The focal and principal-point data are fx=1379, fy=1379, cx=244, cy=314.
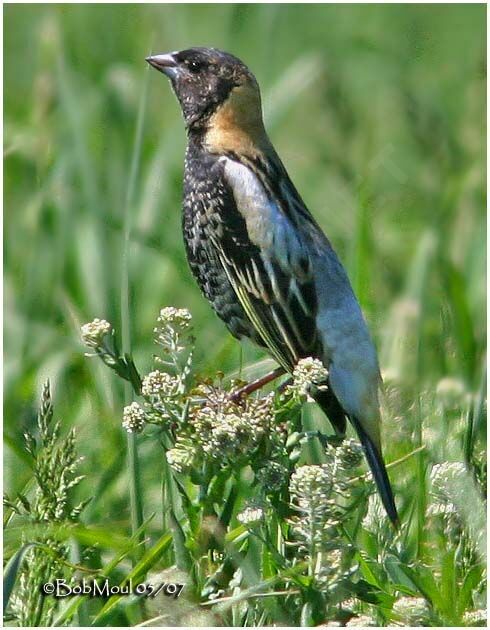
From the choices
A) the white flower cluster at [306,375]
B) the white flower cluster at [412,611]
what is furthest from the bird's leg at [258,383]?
the white flower cluster at [412,611]

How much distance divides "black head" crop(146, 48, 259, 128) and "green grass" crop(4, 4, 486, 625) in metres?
0.14

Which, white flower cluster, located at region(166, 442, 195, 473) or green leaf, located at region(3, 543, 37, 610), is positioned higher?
white flower cluster, located at region(166, 442, 195, 473)

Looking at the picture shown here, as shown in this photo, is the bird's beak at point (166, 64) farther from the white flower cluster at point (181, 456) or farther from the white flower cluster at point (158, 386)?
the white flower cluster at point (181, 456)

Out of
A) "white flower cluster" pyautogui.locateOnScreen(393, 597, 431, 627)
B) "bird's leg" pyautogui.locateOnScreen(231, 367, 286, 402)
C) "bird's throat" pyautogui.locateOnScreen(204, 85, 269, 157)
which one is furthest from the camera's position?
"bird's throat" pyautogui.locateOnScreen(204, 85, 269, 157)

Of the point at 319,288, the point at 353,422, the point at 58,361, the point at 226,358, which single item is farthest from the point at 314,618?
the point at 58,361

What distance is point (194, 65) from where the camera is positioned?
4.00 meters

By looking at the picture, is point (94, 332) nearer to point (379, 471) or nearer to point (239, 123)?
point (379, 471)

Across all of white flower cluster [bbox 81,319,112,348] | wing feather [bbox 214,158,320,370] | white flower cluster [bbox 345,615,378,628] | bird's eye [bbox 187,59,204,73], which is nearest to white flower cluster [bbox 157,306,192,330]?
white flower cluster [bbox 81,319,112,348]

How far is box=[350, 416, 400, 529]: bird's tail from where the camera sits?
3301 millimetres

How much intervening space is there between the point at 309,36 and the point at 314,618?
4.62 metres

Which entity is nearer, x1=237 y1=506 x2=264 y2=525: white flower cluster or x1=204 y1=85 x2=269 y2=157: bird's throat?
x1=237 y1=506 x2=264 y2=525: white flower cluster

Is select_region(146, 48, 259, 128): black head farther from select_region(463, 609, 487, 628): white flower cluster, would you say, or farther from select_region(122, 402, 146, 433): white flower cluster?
select_region(463, 609, 487, 628): white flower cluster

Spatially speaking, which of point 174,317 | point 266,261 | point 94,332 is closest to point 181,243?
point 266,261

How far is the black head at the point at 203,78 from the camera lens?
3.92 metres
